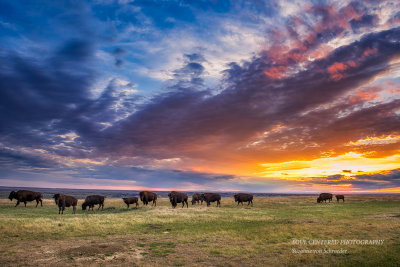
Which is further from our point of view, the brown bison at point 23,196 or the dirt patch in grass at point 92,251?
the brown bison at point 23,196

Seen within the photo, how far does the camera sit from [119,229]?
22.3 m

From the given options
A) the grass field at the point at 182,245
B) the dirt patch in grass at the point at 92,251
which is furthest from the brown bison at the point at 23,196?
the dirt patch in grass at the point at 92,251

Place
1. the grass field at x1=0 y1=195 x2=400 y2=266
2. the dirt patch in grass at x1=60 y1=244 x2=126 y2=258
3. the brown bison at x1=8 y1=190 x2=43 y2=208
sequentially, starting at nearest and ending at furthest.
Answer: the grass field at x1=0 y1=195 x2=400 y2=266, the dirt patch in grass at x1=60 y1=244 x2=126 y2=258, the brown bison at x1=8 y1=190 x2=43 y2=208

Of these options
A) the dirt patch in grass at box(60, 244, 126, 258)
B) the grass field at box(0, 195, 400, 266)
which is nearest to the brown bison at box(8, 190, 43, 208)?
the grass field at box(0, 195, 400, 266)

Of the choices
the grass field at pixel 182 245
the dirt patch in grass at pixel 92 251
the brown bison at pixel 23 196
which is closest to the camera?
the grass field at pixel 182 245

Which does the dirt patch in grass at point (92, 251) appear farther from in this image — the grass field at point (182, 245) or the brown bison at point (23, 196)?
the brown bison at point (23, 196)

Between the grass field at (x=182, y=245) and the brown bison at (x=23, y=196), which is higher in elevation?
the brown bison at (x=23, y=196)

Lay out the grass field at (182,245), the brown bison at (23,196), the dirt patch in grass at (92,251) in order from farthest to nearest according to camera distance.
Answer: the brown bison at (23,196), the dirt patch in grass at (92,251), the grass field at (182,245)

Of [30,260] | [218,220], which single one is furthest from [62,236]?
[218,220]

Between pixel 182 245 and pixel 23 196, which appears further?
pixel 23 196

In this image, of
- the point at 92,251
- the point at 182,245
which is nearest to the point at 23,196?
the point at 92,251

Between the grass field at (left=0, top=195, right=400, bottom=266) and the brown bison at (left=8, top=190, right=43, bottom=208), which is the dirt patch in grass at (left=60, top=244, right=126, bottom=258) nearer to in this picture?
the grass field at (left=0, top=195, right=400, bottom=266)

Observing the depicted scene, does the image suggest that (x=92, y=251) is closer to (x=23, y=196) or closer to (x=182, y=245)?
(x=182, y=245)

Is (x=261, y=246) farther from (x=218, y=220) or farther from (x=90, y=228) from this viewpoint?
(x=90, y=228)
